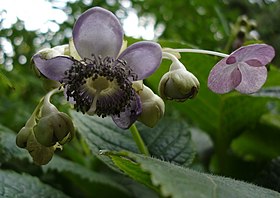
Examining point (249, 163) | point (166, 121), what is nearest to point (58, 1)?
point (166, 121)

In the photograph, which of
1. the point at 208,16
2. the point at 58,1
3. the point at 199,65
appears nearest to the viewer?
the point at 199,65

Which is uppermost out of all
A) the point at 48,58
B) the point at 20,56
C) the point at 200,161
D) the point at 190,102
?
the point at 48,58

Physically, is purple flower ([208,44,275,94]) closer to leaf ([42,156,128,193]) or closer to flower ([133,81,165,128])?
flower ([133,81,165,128])

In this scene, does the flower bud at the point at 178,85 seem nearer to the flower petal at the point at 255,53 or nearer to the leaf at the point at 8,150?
the flower petal at the point at 255,53

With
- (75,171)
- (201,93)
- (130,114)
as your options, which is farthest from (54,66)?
(201,93)

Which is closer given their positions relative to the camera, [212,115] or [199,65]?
[199,65]

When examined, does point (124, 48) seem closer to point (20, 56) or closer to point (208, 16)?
point (20, 56)

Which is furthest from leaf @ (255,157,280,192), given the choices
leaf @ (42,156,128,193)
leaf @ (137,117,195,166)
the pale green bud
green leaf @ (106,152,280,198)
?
the pale green bud

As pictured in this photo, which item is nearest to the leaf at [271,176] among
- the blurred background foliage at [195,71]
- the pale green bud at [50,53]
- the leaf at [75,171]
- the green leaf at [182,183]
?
the blurred background foliage at [195,71]
